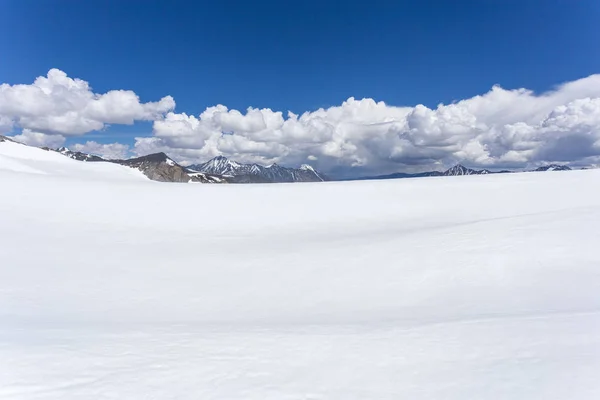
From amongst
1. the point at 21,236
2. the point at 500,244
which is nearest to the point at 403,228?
the point at 500,244

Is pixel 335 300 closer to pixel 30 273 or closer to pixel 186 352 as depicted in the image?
pixel 186 352

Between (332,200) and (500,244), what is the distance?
11741 mm

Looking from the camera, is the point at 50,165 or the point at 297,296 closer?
the point at 297,296

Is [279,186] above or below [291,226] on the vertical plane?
above

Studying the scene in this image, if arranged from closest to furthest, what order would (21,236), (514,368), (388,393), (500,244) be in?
1. (388,393)
2. (514,368)
3. (500,244)
4. (21,236)

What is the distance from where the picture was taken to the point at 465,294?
10703 mm

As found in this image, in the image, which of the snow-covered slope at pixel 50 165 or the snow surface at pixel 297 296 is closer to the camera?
the snow surface at pixel 297 296

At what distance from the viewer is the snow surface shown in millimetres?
6027

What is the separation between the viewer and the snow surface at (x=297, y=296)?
19.8 feet

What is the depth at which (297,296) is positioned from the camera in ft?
36.6

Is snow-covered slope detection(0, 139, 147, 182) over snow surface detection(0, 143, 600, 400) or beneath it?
over

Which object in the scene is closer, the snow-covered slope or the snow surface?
the snow surface

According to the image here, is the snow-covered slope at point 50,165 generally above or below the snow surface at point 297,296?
above

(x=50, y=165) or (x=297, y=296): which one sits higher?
(x=50, y=165)
